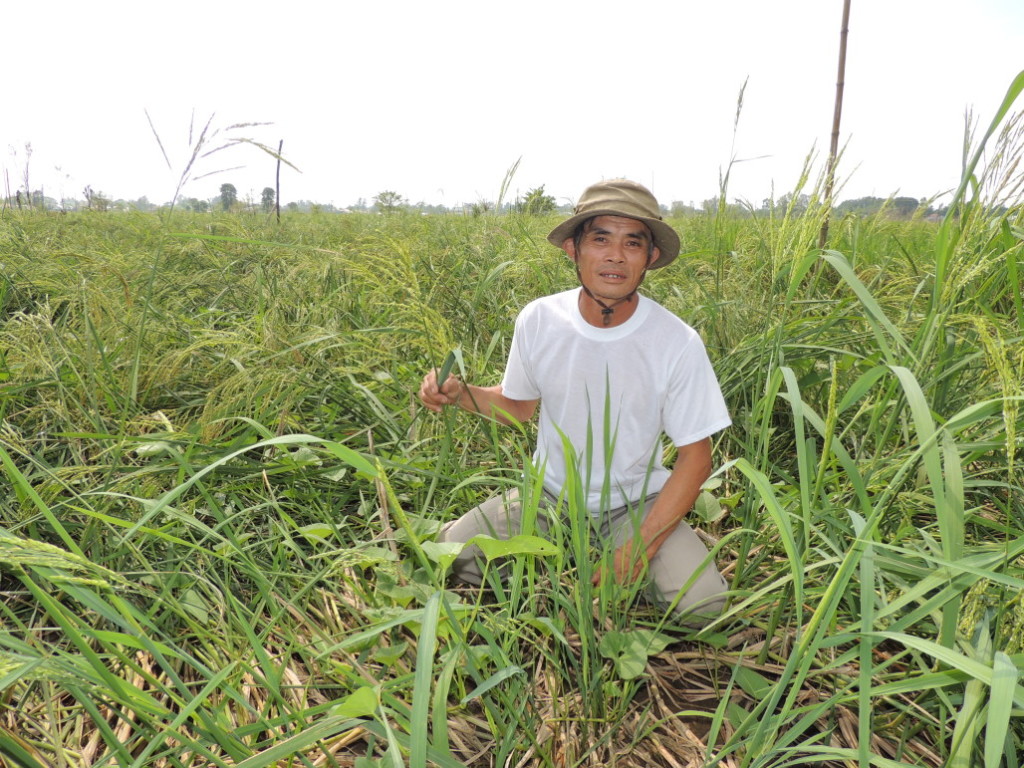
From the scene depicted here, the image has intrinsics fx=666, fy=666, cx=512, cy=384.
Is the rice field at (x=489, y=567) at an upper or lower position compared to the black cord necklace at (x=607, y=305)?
lower

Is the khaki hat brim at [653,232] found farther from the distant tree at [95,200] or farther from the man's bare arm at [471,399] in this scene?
the distant tree at [95,200]

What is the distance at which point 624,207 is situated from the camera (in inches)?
53.3

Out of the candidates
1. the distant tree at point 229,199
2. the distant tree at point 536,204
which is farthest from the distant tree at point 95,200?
the distant tree at point 536,204

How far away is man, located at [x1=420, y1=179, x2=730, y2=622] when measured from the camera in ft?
4.52

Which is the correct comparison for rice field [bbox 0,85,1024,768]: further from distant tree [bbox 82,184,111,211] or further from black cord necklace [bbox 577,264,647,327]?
distant tree [bbox 82,184,111,211]

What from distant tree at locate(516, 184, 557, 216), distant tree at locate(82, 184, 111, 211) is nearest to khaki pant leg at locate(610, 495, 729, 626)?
distant tree at locate(516, 184, 557, 216)

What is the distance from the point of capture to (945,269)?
1140mm

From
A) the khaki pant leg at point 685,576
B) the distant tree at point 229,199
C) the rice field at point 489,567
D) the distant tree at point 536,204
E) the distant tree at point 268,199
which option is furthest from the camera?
the distant tree at point 268,199

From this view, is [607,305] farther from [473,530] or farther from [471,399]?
[473,530]

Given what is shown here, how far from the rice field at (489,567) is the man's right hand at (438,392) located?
0.30 ft

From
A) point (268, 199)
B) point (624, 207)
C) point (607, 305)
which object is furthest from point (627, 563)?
point (268, 199)

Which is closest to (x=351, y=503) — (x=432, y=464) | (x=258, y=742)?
(x=432, y=464)

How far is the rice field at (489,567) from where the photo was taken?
0.82m

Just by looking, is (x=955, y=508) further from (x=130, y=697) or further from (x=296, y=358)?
(x=296, y=358)
